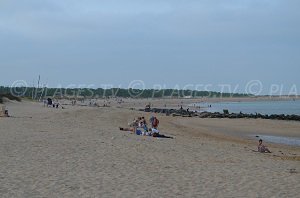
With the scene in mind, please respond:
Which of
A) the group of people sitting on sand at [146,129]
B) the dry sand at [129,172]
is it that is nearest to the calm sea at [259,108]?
the group of people sitting on sand at [146,129]

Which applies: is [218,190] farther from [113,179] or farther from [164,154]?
[164,154]

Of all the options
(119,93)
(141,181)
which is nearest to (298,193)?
(141,181)

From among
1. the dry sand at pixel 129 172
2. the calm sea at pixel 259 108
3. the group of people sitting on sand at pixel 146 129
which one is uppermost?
the calm sea at pixel 259 108

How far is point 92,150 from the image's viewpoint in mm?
13195

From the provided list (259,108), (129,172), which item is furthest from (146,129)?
(259,108)

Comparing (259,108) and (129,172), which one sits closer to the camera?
(129,172)

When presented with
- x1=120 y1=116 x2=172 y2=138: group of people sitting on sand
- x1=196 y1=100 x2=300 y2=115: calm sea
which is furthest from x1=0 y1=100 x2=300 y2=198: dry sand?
x1=196 y1=100 x2=300 y2=115: calm sea

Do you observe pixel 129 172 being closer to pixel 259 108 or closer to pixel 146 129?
pixel 146 129

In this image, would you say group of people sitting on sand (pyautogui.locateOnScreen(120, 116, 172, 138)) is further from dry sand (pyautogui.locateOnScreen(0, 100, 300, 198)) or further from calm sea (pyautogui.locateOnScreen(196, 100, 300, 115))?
calm sea (pyautogui.locateOnScreen(196, 100, 300, 115))

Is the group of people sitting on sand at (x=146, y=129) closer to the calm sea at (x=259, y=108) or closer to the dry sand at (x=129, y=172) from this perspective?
the dry sand at (x=129, y=172)

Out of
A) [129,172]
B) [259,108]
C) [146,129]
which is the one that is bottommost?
[129,172]

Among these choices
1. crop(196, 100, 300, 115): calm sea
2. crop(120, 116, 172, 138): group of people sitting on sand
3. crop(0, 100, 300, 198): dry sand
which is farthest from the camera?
crop(196, 100, 300, 115): calm sea

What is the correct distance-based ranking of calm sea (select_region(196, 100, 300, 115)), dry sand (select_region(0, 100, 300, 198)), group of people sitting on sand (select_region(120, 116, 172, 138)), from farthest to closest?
1. calm sea (select_region(196, 100, 300, 115))
2. group of people sitting on sand (select_region(120, 116, 172, 138))
3. dry sand (select_region(0, 100, 300, 198))

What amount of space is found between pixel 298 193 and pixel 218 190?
5.02 ft
